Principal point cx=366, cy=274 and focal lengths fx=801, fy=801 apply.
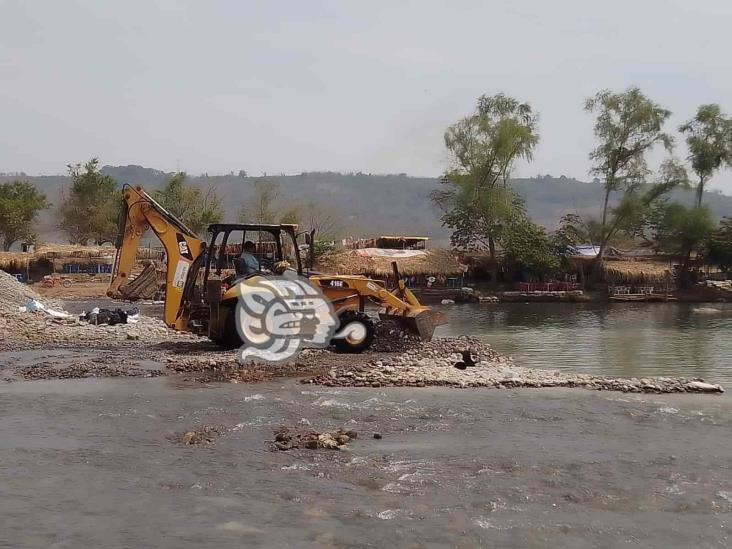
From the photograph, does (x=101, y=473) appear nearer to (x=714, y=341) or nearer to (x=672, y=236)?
(x=714, y=341)

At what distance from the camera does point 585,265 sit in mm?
46188

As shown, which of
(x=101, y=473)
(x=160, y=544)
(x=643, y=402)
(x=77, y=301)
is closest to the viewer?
(x=160, y=544)

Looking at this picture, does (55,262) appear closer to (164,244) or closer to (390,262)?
(390,262)

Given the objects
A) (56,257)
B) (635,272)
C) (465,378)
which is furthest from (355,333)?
(635,272)

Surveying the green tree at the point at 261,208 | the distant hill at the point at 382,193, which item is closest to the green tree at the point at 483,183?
the green tree at the point at 261,208

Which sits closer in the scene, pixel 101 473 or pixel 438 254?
pixel 101 473

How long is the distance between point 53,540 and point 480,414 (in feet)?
18.9

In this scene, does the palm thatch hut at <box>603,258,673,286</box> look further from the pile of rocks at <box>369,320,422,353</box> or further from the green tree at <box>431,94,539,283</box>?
the pile of rocks at <box>369,320,422,353</box>

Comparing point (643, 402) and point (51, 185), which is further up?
point (51, 185)

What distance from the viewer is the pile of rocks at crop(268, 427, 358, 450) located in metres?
8.54

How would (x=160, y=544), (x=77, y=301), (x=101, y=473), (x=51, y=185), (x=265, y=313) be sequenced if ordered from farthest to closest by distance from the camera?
(x=51, y=185)
(x=77, y=301)
(x=265, y=313)
(x=101, y=473)
(x=160, y=544)

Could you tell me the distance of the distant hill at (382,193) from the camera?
12675 cm

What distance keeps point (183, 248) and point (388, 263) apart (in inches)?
1082

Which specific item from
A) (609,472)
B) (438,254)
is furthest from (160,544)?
(438,254)
